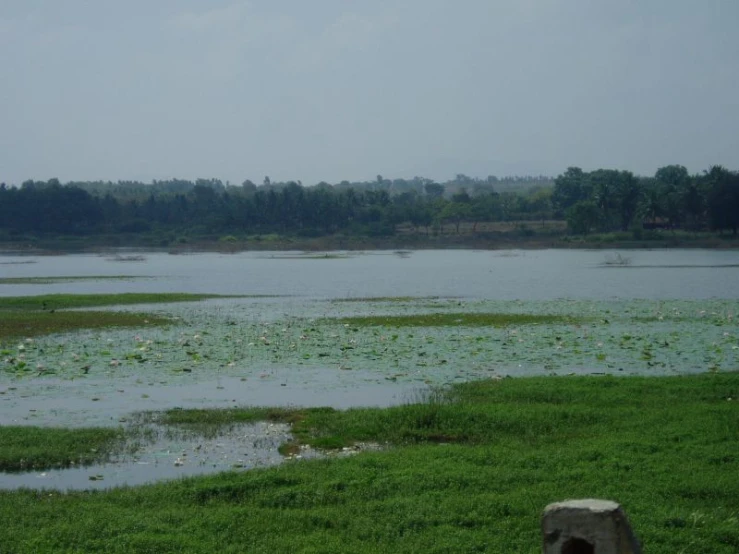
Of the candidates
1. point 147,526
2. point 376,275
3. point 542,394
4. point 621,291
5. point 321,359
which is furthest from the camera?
point 376,275

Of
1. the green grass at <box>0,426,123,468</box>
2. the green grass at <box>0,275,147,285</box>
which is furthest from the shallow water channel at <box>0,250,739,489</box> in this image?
the green grass at <box>0,275,147,285</box>

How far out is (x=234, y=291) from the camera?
4709 centimetres

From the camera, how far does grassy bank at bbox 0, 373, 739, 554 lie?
28.2 ft

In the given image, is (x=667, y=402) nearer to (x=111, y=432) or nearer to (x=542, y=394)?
(x=542, y=394)

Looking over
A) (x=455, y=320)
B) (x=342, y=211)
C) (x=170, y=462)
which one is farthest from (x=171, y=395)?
(x=342, y=211)

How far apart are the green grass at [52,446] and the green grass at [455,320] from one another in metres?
14.8

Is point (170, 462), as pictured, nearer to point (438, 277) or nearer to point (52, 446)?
point (52, 446)

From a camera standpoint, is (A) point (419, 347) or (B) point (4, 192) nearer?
(A) point (419, 347)

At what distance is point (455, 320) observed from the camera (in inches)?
1146

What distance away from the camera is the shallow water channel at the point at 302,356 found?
14336 mm

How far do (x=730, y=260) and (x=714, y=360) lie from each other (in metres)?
53.5

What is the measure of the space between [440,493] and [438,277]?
1889 inches

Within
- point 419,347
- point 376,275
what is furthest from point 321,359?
point 376,275

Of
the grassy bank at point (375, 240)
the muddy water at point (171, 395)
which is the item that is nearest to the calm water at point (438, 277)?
the grassy bank at point (375, 240)
